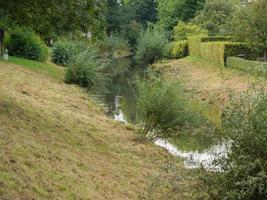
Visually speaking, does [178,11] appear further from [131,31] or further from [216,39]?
[216,39]

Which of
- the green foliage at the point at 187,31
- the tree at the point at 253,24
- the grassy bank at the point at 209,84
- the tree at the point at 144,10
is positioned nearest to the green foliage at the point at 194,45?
the green foliage at the point at 187,31

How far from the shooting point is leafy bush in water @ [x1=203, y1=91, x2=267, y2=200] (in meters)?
7.59

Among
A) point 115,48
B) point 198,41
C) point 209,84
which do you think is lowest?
point 115,48

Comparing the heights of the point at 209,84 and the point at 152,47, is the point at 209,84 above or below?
above

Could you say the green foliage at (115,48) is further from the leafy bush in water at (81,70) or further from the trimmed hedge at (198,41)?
the leafy bush in water at (81,70)

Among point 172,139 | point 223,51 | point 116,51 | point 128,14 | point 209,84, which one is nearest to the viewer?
point 172,139

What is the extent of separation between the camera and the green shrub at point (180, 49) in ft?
155

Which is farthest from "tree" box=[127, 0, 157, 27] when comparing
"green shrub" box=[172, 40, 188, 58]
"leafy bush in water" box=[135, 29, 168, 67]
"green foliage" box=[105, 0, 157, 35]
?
"green shrub" box=[172, 40, 188, 58]

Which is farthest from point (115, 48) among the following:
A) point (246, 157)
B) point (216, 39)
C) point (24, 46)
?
point (246, 157)

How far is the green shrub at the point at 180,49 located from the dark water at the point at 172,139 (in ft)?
30.8

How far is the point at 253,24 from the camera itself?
2964 cm

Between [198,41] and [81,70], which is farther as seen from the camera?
[198,41]

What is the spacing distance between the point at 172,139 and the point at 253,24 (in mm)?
17608

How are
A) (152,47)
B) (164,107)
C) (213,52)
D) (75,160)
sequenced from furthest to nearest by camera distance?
(152,47) → (213,52) → (164,107) → (75,160)
